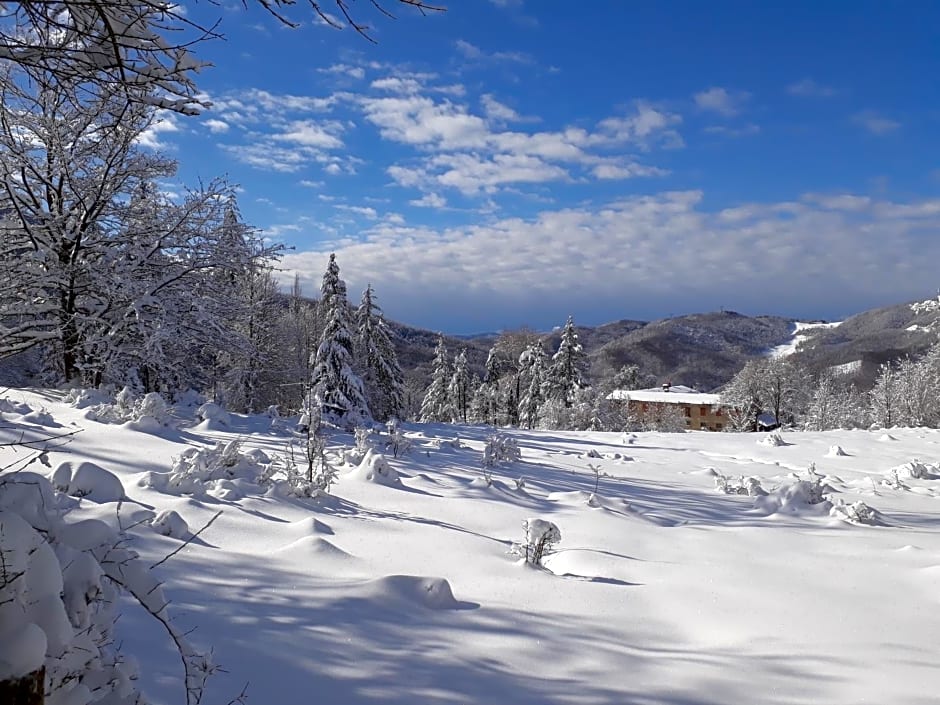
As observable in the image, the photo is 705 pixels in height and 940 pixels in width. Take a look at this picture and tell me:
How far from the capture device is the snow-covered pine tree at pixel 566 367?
117 ft

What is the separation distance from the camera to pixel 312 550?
11.0 ft

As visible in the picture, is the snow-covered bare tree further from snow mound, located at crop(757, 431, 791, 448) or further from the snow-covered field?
the snow-covered field

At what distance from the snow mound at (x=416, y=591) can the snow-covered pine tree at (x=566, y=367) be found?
32.9 metres

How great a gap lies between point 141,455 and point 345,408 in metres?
11.5

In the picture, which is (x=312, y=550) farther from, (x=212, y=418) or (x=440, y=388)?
(x=440, y=388)

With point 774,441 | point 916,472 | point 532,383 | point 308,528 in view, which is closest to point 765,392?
point 532,383

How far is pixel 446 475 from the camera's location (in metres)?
6.62

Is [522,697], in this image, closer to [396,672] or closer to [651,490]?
[396,672]

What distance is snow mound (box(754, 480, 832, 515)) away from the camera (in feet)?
19.0

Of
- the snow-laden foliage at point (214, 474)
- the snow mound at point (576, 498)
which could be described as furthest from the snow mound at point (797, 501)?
the snow-laden foliage at point (214, 474)

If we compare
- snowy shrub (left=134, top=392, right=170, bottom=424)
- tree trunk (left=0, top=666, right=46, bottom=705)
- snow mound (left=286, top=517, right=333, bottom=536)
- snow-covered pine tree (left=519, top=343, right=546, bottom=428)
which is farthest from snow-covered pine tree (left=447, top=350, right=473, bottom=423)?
tree trunk (left=0, top=666, right=46, bottom=705)

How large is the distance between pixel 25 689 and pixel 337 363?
763 inches

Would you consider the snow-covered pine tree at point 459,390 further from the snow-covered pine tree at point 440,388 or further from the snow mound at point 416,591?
the snow mound at point 416,591

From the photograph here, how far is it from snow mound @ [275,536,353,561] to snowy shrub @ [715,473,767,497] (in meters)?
5.12
